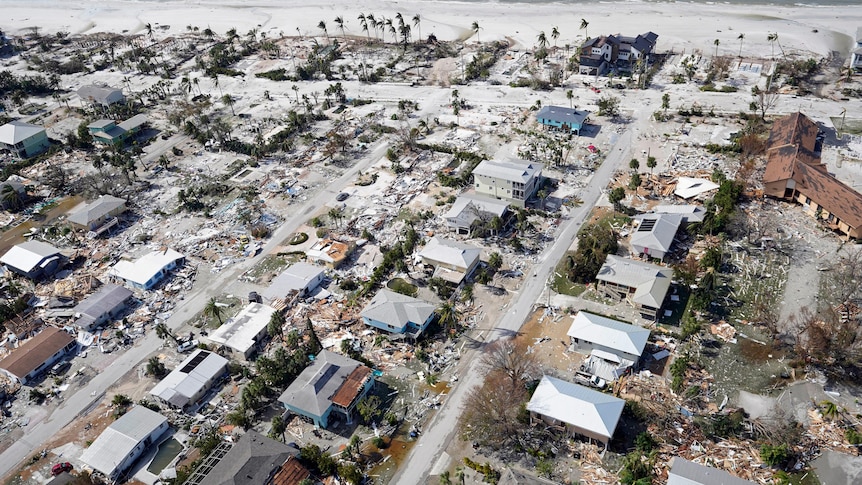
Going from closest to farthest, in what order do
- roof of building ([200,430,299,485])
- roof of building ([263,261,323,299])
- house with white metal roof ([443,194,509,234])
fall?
roof of building ([200,430,299,485]), roof of building ([263,261,323,299]), house with white metal roof ([443,194,509,234])

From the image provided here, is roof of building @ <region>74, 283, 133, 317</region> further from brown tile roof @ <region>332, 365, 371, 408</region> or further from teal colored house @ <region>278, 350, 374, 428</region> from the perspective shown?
brown tile roof @ <region>332, 365, 371, 408</region>

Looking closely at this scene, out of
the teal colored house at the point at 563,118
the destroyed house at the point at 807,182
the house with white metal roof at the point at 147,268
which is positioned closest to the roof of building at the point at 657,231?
the destroyed house at the point at 807,182

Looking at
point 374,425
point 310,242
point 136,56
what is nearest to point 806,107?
point 310,242

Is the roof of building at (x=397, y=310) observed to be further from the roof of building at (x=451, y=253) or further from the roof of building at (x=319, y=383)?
the roof of building at (x=451, y=253)

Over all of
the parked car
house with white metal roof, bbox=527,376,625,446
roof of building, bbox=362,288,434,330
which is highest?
roof of building, bbox=362,288,434,330

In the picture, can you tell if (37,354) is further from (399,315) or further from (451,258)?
(451,258)

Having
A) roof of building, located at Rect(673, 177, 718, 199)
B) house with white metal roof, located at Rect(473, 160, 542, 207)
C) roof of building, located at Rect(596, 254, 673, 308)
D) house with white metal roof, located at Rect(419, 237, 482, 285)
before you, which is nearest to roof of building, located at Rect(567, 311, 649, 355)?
roof of building, located at Rect(596, 254, 673, 308)
